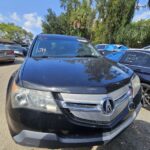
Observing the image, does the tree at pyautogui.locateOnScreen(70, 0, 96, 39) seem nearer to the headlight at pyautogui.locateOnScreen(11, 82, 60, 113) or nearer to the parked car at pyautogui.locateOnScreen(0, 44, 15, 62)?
the parked car at pyautogui.locateOnScreen(0, 44, 15, 62)

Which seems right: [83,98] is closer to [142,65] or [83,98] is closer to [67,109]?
[67,109]

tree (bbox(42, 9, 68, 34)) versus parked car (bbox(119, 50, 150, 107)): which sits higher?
parked car (bbox(119, 50, 150, 107))

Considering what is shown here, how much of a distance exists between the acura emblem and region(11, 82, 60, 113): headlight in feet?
1.58

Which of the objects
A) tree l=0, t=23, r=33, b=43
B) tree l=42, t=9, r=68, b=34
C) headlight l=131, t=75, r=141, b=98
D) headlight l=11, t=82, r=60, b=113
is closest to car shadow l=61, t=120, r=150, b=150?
headlight l=131, t=75, r=141, b=98

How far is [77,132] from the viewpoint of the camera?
254 centimetres

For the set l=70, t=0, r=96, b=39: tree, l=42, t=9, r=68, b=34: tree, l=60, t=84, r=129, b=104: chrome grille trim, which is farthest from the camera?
l=42, t=9, r=68, b=34: tree

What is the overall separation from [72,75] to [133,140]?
5.64 feet

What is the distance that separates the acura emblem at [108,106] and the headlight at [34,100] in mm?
482

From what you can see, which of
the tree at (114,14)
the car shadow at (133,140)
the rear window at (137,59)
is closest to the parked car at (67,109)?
the car shadow at (133,140)

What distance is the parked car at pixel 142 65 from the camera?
5.45 metres

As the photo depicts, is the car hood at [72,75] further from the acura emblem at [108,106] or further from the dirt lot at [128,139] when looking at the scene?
the dirt lot at [128,139]

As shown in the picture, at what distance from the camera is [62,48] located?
14.6 ft

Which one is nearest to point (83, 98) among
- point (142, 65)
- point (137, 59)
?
point (142, 65)

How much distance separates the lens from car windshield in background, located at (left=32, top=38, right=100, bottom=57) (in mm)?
4215
